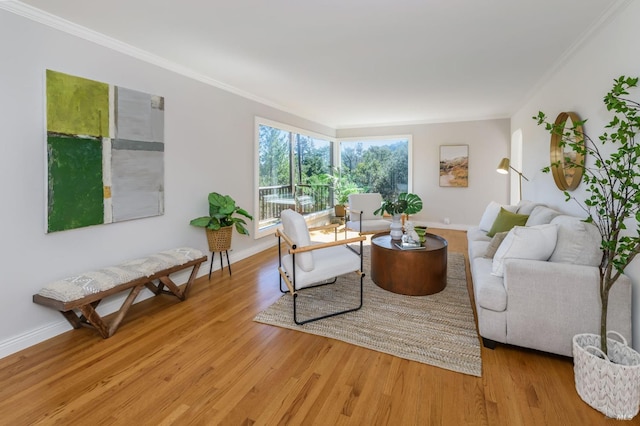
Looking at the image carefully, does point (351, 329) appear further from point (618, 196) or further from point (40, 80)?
point (40, 80)

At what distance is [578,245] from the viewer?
226 centimetres

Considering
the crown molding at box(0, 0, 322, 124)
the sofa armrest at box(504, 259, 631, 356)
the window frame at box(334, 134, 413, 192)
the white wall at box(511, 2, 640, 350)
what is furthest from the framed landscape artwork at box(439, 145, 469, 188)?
the sofa armrest at box(504, 259, 631, 356)

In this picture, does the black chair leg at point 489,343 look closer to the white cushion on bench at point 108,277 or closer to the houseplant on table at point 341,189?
the white cushion on bench at point 108,277

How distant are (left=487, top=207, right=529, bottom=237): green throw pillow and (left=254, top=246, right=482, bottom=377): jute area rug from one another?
781mm

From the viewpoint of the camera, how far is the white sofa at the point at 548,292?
78.9 inches

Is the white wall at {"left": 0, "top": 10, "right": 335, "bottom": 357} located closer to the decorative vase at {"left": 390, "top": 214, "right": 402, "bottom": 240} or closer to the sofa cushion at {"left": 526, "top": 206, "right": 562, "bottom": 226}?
the decorative vase at {"left": 390, "top": 214, "right": 402, "bottom": 240}

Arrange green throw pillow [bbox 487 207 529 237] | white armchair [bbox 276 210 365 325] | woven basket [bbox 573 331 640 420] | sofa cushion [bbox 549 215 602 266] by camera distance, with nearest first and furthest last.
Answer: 1. woven basket [bbox 573 331 640 420]
2. sofa cushion [bbox 549 215 602 266]
3. white armchair [bbox 276 210 365 325]
4. green throw pillow [bbox 487 207 529 237]

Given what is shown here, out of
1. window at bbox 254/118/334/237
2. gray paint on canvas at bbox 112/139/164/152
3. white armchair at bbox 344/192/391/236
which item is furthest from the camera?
white armchair at bbox 344/192/391/236

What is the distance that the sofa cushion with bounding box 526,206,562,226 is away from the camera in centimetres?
304

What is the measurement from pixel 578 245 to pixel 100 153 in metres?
3.90

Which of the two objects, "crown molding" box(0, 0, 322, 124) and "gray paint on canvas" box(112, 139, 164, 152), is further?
"gray paint on canvas" box(112, 139, 164, 152)

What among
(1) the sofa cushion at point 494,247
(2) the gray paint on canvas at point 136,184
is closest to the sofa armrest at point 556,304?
(1) the sofa cushion at point 494,247

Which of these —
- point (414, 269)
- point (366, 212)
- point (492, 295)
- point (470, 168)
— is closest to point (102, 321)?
point (414, 269)

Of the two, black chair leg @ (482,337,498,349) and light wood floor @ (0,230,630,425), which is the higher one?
black chair leg @ (482,337,498,349)
